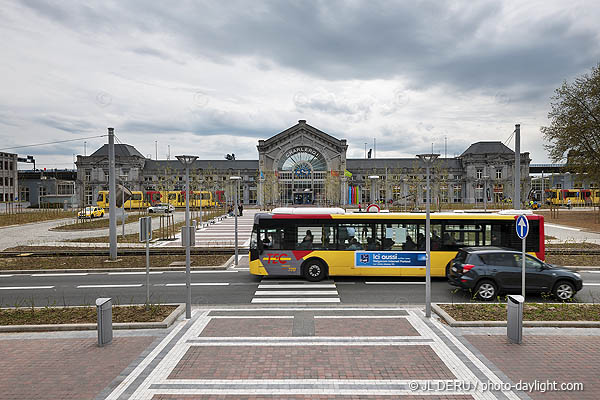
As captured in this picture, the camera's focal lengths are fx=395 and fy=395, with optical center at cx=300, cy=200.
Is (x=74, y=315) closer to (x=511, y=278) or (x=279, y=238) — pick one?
(x=279, y=238)

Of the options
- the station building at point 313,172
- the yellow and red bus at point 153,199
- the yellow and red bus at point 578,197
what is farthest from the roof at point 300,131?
the yellow and red bus at point 578,197

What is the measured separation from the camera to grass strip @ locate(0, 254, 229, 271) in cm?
1909

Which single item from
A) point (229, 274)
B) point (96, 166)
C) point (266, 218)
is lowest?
point (229, 274)

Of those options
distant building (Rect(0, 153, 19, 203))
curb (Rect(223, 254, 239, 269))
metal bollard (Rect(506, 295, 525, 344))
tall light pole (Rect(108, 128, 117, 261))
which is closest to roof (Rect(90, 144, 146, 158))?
distant building (Rect(0, 153, 19, 203))

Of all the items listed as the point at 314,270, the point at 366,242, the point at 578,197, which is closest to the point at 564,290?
the point at 366,242

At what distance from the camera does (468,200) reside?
90.2 meters

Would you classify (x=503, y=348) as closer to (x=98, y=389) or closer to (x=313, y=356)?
(x=313, y=356)

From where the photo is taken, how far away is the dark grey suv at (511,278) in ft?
42.1

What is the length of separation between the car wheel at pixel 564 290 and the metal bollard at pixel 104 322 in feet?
43.4

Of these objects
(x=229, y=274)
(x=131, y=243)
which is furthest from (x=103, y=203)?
(x=229, y=274)

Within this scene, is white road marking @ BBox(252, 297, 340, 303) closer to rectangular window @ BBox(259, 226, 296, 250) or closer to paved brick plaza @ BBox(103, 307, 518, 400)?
paved brick plaza @ BBox(103, 307, 518, 400)

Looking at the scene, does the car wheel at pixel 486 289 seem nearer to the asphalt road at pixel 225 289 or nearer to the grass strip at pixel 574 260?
the asphalt road at pixel 225 289

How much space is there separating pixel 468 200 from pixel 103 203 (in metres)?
76.0

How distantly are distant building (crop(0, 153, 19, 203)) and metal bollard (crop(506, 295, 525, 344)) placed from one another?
4160 inches
